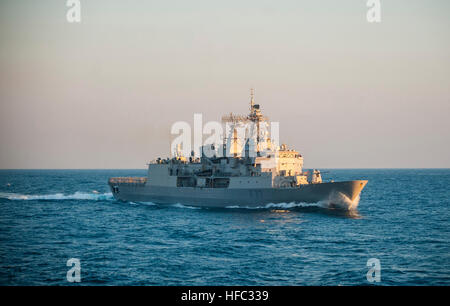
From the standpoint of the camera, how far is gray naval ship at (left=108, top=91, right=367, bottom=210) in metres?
39.9

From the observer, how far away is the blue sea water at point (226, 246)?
2014cm

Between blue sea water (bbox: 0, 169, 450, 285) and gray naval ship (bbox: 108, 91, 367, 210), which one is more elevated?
gray naval ship (bbox: 108, 91, 367, 210)

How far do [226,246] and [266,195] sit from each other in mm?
14858

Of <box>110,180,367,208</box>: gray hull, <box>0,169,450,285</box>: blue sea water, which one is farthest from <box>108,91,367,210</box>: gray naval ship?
<box>0,169,450,285</box>: blue sea water

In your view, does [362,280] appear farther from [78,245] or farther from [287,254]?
[78,245]

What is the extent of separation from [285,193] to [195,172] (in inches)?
448

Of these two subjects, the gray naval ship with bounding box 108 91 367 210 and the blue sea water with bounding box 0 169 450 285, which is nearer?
the blue sea water with bounding box 0 169 450 285

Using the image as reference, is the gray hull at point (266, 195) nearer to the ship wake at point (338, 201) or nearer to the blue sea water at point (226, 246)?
the ship wake at point (338, 201)

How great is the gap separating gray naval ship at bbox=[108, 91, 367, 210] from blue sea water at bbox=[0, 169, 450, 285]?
1.43 metres

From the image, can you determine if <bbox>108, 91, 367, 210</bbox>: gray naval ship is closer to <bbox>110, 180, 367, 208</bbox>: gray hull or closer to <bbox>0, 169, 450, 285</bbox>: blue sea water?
<bbox>110, 180, 367, 208</bbox>: gray hull

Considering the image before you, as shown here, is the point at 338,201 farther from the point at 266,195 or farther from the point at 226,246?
the point at 226,246

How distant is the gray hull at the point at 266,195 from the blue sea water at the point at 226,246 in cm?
107

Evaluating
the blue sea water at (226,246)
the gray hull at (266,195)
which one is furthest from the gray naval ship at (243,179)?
the blue sea water at (226,246)
